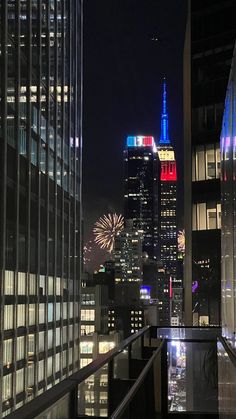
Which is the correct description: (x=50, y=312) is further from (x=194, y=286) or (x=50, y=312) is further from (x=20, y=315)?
(x=194, y=286)

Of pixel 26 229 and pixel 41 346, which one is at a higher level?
pixel 26 229

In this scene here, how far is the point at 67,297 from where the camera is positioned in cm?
5638

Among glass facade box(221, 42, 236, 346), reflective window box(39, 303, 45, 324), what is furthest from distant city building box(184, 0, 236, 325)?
glass facade box(221, 42, 236, 346)

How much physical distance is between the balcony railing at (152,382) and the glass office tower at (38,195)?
2268cm

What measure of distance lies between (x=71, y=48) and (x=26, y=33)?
1784cm

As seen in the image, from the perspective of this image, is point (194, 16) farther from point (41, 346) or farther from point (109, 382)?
point (109, 382)

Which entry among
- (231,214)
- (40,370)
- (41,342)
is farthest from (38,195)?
(231,214)

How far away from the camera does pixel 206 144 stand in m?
35.3

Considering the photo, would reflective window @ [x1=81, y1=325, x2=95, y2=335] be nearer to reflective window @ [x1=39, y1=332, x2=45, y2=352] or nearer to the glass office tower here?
the glass office tower

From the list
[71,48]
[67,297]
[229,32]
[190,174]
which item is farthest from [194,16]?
[67,297]

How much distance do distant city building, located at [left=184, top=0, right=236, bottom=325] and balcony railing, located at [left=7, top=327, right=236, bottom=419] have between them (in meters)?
21.8

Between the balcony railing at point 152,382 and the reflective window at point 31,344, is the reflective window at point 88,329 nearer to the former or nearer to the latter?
the reflective window at point 31,344

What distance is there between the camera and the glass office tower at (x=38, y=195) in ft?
116

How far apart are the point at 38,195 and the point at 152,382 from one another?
35347mm
